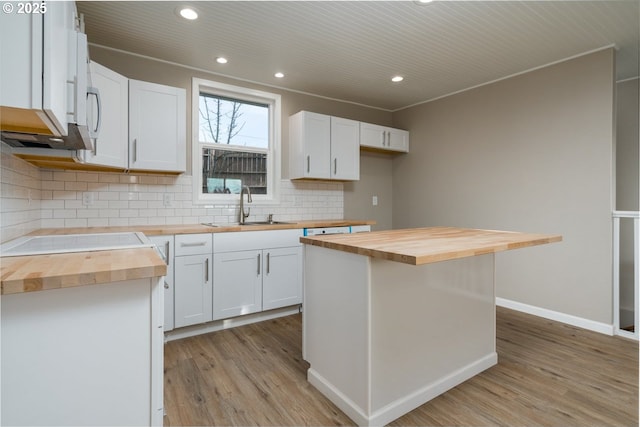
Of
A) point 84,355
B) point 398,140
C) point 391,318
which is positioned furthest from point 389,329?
point 398,140

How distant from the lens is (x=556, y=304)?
3234 mm

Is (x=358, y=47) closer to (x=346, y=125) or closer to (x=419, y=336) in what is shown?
(x=346, y=125)

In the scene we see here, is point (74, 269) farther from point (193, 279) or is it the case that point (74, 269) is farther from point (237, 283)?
point (237, 283)

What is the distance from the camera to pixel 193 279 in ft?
9.18

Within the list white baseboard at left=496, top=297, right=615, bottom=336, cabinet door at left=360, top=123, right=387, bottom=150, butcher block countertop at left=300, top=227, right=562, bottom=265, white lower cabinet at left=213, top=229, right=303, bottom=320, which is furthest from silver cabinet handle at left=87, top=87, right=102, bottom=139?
white baseboard at left=496, top=297, right=615, bottom=336

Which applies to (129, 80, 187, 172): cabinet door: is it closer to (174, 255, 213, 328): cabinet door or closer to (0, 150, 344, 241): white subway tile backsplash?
(0, 150, 344, 241): white subway tile backsplash

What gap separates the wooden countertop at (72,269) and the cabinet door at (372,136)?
3404 mm

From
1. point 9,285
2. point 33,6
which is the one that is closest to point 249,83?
point 33,6

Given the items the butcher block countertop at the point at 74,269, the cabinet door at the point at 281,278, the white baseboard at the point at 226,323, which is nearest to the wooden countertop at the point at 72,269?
the butcher block countertop at the point at 74,269

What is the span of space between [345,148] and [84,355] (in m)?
3.48

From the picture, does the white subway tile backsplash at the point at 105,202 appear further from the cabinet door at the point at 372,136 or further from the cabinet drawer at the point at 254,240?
the cabinet door at the point at 372,136

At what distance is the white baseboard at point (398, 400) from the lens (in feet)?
5.54

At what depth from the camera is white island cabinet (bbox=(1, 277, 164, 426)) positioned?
3.24 feet

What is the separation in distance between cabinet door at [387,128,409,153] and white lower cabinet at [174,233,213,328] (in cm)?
285
